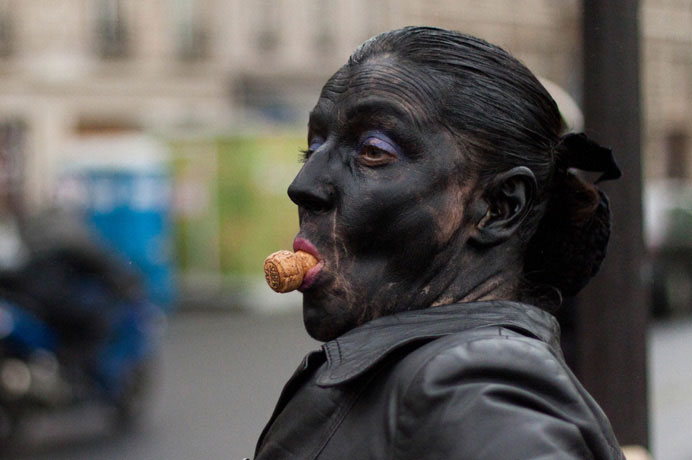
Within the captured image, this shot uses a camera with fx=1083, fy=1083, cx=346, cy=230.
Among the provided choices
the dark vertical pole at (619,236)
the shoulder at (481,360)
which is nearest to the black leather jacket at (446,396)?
the shoulder at (481,360)

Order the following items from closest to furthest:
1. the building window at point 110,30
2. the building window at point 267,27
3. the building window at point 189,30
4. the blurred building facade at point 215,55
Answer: the blurred building facade at point 215,55 < the building window at point 110,30 < the building window at point 189,30 < the building window at point 267,27

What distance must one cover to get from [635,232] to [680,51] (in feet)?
92.9

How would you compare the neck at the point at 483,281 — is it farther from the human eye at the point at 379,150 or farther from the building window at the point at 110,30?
the building window at the point at 110,30

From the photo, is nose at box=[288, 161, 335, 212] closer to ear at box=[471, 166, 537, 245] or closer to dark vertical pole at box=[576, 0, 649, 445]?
ear at box=[471, 166, 537, 245]

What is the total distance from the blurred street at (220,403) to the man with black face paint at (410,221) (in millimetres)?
3544

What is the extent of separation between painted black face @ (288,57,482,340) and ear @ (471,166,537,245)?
26mm

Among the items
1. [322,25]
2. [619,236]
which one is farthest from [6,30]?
[619,236]

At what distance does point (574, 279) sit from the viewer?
142 cm

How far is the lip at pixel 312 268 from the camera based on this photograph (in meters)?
1.25

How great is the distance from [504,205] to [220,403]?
677 centimetres

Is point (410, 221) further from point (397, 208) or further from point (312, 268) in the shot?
point (312, 268)

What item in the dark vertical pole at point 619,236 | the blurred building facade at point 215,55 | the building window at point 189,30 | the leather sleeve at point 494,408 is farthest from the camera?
the building window at point 189,30

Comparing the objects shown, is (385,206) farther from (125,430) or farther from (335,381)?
(125,430)

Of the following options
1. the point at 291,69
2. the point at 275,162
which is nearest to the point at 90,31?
the point at 291,69
